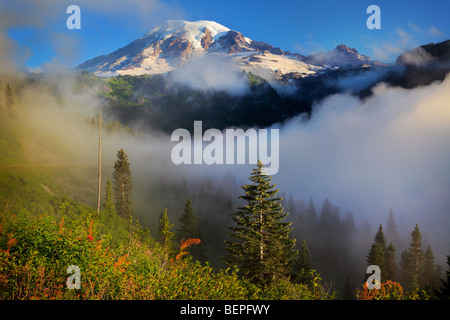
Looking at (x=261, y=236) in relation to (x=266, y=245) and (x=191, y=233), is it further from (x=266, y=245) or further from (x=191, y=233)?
(x=191, y=233)

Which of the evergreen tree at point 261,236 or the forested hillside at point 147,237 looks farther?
the evergreen tree at point 261,236

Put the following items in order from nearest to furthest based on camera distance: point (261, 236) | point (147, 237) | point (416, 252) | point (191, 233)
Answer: point (261, 236) < point (147, 237) < point (191, 233) < point (416, 252)

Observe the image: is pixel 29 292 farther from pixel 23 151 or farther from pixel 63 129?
pixel 63 129

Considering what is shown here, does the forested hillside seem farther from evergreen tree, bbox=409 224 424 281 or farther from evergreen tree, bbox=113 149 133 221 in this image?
evergreen tree, bbox=409 224 424 281

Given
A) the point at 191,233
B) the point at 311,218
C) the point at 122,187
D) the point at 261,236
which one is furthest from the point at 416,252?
the point at 311,218

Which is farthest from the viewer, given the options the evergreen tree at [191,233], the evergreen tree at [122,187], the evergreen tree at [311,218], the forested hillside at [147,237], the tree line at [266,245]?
the evergreen tree at [311,218]

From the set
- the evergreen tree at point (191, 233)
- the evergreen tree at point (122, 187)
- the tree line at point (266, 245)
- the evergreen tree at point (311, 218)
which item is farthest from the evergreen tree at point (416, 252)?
the evergreen tree at point (311, 218)

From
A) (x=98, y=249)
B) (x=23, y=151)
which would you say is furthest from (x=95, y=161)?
(x=98, y=249)

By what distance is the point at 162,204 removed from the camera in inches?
5172

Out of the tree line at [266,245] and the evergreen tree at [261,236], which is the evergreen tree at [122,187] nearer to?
the tree line at [266,245]

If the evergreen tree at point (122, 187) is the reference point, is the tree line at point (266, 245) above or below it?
below

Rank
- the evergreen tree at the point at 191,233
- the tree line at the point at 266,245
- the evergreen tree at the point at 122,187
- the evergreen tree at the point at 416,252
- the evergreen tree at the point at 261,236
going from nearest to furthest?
the evergreen tree at the point at 261,236 → the tree line at the point at 266,245 → the evergreen tree at the point at 191,233 → the evergreen tree at the point at 122,187 → the evergreen tree at the point at 416,252

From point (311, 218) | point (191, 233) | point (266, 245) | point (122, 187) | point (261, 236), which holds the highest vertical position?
point (122, 187)

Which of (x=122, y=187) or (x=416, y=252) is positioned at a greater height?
(x=122, y=187)
